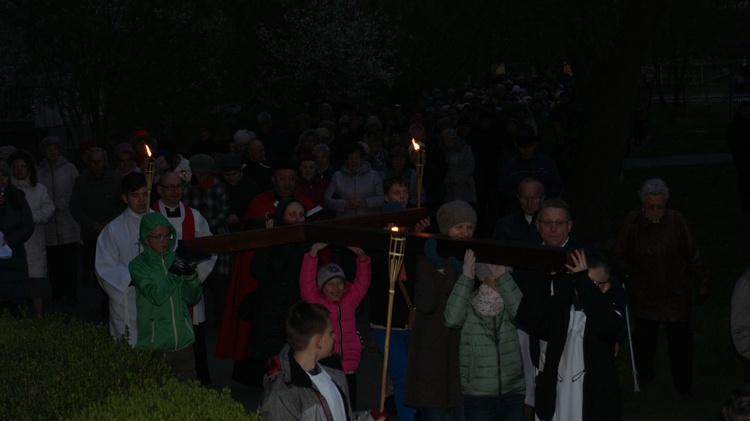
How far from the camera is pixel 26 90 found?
2142cm

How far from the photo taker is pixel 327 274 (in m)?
8.46

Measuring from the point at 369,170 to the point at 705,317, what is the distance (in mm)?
4066

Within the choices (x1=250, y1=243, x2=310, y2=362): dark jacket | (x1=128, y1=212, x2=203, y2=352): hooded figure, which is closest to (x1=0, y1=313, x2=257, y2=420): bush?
(x1=128, y1=212, x2=203, y2=352): hooded figure

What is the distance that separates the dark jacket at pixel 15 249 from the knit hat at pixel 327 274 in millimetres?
4195

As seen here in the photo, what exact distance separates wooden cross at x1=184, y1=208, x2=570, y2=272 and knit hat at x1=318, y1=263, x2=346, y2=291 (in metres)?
0.57

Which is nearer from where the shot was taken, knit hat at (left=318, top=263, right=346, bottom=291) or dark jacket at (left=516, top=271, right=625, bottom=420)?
dark jacket at (left=516, top=271, right=625, bottom=420)

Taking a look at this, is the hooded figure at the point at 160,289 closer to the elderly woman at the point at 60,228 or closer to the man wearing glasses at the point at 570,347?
the man wearing glasses at the point at 570,347

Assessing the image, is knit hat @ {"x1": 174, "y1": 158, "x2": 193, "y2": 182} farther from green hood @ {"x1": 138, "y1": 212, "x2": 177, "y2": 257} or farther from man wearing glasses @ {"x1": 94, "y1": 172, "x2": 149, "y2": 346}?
green hood @ {"x1": 138, "y1": 212, "x2": 177, "y2": 257}

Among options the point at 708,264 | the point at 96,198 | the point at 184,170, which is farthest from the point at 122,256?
the point at 708,264

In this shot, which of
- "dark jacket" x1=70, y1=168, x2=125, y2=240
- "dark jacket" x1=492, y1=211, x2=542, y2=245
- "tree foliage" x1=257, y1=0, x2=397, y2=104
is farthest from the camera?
"tree foliage" x1=257, y1=0, x2=397, y2=104

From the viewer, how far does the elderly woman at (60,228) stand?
1453cm

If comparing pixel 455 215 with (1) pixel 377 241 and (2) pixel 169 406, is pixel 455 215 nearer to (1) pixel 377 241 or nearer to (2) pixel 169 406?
(1) pixel 377 241

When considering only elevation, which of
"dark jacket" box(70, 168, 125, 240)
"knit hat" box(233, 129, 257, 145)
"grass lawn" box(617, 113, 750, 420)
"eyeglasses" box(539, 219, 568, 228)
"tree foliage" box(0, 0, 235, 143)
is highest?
"tree foliage" box(0, 0, 235, 143)

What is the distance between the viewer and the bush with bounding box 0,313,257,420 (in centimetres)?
594
